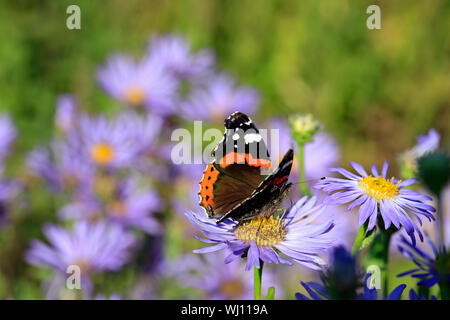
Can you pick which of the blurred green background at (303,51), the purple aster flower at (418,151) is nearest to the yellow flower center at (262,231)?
the purple aster flower at (418,151)

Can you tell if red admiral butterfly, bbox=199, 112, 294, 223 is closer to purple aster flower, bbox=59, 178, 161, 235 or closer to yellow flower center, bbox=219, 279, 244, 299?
yellow flower center, bbox=219, 279, 244, 299

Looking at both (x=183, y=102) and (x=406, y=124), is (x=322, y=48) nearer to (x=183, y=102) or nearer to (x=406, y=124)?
(x=406, y=124)

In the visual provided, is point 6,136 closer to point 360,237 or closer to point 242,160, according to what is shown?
point 242,160

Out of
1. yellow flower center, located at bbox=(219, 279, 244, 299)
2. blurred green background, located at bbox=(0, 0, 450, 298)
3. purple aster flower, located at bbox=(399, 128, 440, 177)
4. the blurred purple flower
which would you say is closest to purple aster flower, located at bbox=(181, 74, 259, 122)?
blurred green background, located at bbox=(0, 0, 450, 298)

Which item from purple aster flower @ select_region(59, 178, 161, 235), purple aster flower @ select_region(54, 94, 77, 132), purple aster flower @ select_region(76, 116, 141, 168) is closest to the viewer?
purple aster flower @ select_region(59, 178, 161, 235)

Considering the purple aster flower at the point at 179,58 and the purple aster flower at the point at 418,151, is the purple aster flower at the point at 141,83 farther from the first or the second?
the purple aster flower at the point at 418,151

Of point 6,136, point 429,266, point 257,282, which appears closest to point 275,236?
point 257,282
